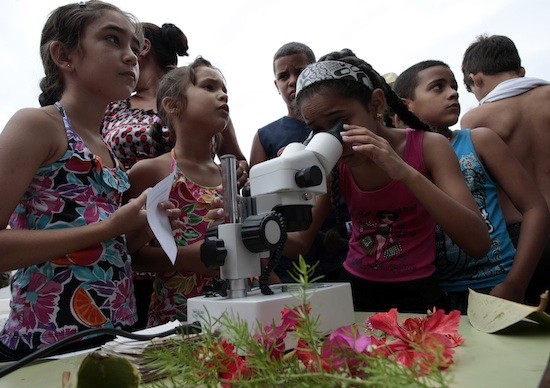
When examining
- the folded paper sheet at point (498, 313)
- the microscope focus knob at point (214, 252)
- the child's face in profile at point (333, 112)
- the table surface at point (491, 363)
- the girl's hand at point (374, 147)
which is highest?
the child's face in profile at point (333, 112)

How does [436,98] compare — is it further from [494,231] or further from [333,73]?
[333,73]

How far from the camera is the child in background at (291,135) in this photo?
5.52 feet

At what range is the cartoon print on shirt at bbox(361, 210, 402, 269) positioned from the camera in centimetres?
131

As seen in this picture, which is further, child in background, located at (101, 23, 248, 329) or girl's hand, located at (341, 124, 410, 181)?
child in background, located at (101, 23, 248, 329)

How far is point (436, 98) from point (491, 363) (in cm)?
156

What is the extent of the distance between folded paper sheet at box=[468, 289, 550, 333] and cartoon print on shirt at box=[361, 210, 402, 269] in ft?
1.71

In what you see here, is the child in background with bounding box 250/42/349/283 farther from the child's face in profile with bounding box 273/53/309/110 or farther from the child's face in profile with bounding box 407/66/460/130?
the child's face in profile with bounding box 407/66/460/130

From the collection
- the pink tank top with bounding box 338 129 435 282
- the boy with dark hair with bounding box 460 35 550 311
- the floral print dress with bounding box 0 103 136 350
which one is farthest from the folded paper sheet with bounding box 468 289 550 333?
the boy with dark hair with bounding box 460 35 550 311

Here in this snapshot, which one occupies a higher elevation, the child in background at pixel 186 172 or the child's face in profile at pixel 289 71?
the child's face in profile at pixel 289 71

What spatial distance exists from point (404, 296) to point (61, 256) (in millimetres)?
881

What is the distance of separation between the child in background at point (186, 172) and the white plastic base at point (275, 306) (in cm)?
45

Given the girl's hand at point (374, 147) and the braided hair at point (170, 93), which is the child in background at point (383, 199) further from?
the braided hair at point (170, 93)

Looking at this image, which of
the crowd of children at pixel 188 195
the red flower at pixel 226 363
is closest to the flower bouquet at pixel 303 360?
the red flower at pixel 226 363

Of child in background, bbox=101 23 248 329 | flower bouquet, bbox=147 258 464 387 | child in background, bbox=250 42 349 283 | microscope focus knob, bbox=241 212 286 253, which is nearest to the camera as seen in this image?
flower bouquet, bbox=147 258 464 387
